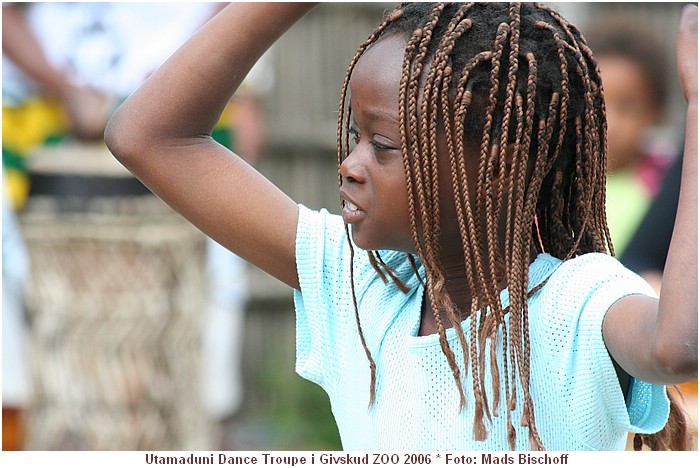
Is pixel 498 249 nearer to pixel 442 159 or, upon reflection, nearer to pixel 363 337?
pixel 442 159

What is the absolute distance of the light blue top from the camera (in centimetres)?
167

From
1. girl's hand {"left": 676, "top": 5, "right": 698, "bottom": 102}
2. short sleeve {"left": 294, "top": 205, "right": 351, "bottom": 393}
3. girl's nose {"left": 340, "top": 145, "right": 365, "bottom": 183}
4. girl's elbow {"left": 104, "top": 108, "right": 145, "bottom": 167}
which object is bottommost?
short sleeve {"left": 294, "top": 205, "right": 351, "bottom": 393}

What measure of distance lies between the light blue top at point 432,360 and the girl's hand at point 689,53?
11.8 inches

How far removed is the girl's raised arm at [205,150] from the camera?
73.9 inches

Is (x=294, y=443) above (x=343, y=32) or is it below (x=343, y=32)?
below

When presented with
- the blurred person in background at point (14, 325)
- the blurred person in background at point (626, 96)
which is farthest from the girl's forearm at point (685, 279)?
the blurred person in background at point (14, 325)

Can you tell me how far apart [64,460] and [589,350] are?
4.97ft

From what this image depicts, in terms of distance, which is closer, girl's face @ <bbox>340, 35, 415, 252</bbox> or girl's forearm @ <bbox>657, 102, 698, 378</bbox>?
girl's forearm @ <bbox>657, 102, 698, 378</bbox>

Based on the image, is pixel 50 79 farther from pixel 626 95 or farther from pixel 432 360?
pixel 432 360

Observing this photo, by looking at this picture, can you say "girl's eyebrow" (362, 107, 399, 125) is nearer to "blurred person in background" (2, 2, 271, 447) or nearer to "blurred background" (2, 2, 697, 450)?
"blurred background" (2, 2, 697, 450)

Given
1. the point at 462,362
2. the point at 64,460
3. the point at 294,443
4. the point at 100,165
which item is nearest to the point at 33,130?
the point at 100,165

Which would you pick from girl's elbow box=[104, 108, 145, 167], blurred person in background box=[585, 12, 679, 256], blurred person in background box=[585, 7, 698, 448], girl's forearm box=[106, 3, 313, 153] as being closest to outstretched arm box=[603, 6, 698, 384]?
girl's forearm box=[106, 3, 313, 153]

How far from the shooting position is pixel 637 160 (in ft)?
15.5

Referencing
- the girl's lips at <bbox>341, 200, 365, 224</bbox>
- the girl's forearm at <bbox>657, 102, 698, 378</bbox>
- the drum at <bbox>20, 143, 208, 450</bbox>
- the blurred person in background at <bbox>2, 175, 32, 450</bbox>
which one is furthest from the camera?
→ the blurred person in background at <bbox>2, 175, 32, 450</bbox>
